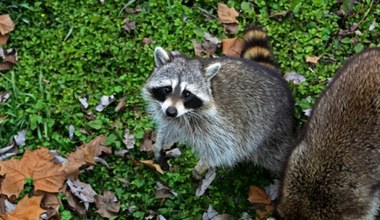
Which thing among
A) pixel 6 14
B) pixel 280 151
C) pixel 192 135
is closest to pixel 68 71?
pixel 6 14

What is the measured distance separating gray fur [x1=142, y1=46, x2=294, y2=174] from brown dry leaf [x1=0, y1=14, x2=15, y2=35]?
164cm

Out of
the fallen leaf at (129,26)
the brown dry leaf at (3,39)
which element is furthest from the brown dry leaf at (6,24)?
the fallen leaf at (129,26)

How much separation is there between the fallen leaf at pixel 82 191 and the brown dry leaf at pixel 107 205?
0.05 m

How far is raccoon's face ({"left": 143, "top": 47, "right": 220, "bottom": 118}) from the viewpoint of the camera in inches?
197

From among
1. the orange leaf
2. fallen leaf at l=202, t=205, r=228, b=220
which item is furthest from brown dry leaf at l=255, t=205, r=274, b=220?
fallen leaf at l=202, t=205, r=228, b=220

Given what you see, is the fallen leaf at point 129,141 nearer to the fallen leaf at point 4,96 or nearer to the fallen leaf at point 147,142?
the fallen leaf at point 147,142

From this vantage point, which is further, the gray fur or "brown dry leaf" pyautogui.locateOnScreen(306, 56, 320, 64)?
"brown dry leaf" pyautogui.locateOnScreen(306, 56, 320, 64)

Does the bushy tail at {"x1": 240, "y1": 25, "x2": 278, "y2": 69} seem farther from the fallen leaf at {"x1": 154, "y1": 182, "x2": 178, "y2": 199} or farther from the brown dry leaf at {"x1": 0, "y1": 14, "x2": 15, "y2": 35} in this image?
the brown dry leaf at {"x1": 0, "y1": 14, "x2": 15, "y2": 35}

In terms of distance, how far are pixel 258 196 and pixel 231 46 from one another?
1486 mm

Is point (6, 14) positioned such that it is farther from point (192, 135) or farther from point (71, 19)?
point (192, 135)

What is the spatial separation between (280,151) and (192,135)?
644mm

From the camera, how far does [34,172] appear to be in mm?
5312

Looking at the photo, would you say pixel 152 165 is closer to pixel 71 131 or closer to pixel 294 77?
pixel 71 131

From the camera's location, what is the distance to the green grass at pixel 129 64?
5406 mm
